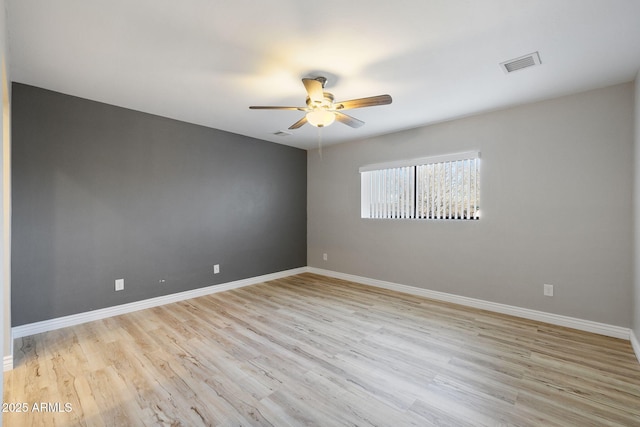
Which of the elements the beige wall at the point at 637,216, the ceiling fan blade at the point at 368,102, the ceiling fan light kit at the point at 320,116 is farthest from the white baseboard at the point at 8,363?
the beige wall at the point at 637,216

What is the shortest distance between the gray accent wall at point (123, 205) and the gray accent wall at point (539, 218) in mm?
2318

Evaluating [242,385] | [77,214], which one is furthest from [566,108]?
[77,214]

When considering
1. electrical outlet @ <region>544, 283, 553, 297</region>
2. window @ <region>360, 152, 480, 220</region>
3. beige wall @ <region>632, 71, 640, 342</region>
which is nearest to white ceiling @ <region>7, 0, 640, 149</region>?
beige wall @ <region>632, 71, 640, 342</region>

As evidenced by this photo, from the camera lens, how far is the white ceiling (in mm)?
1813

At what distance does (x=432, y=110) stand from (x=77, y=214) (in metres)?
4.16

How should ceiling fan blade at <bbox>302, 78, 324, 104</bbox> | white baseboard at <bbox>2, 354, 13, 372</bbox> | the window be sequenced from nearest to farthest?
white baseboard at <bbox>2, 354, 13, 372</bbox>, ceiling fan blade at <bbox>302, 78, 324, 104</bbox>, the window

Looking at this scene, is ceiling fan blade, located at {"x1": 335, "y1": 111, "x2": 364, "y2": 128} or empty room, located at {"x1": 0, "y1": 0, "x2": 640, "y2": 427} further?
ceiling fan blade, located at {"x1": 335, "y1": 111, "x2": 364, "y2": 128}

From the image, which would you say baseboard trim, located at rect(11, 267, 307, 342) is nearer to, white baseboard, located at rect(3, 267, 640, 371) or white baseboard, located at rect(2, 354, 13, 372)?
white baseboard, located at rect(3, 267, 640, 371)

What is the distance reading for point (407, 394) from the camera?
1.97m

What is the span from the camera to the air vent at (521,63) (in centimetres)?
230

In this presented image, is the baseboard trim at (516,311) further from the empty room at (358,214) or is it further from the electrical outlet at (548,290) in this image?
the electrical outlet at (548,290)

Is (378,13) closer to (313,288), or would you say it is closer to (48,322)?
(313,288)

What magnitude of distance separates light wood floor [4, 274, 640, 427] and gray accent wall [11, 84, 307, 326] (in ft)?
1.57

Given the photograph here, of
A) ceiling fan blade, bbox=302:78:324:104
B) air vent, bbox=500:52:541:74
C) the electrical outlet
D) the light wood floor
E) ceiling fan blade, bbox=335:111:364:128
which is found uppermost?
air vent, bbox=500:52:541:74
